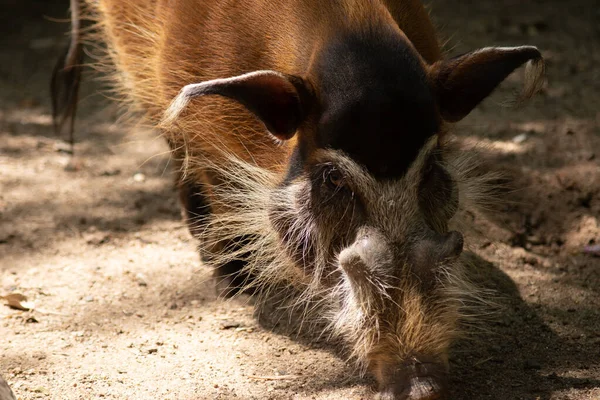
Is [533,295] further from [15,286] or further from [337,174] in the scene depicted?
[15,286]

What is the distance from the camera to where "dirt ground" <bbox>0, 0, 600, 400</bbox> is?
9.86 ft

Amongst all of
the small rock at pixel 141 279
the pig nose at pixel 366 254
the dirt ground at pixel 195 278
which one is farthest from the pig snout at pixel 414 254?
the small rock at pixel 141 279

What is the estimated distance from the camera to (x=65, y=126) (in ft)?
18.9

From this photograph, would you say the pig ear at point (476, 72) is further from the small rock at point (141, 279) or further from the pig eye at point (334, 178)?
the small rock at point (141, 279)

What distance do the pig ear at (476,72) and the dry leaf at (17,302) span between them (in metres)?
1.95

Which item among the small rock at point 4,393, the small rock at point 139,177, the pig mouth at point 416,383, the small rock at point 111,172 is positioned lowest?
the small rock at point 111,172

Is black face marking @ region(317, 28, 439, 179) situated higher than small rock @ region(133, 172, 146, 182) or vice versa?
black face marking @ region(317, 28, 439, 179)

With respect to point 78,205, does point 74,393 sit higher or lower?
higher

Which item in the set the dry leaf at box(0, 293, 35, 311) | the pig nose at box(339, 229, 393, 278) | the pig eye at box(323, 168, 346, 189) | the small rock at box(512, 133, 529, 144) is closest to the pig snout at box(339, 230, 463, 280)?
the pig nose at box(339, 229, 393, 278)

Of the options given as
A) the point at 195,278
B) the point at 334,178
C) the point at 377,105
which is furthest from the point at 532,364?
the point at 195,278

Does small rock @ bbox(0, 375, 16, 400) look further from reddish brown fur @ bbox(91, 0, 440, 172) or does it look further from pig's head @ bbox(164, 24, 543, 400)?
reddish brown fur @ bbox(91, 0, 440, 172)

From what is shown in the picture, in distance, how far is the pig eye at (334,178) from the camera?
2.84 metres

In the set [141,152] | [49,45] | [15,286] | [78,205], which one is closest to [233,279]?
[15,286]

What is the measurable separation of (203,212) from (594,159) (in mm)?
2197
